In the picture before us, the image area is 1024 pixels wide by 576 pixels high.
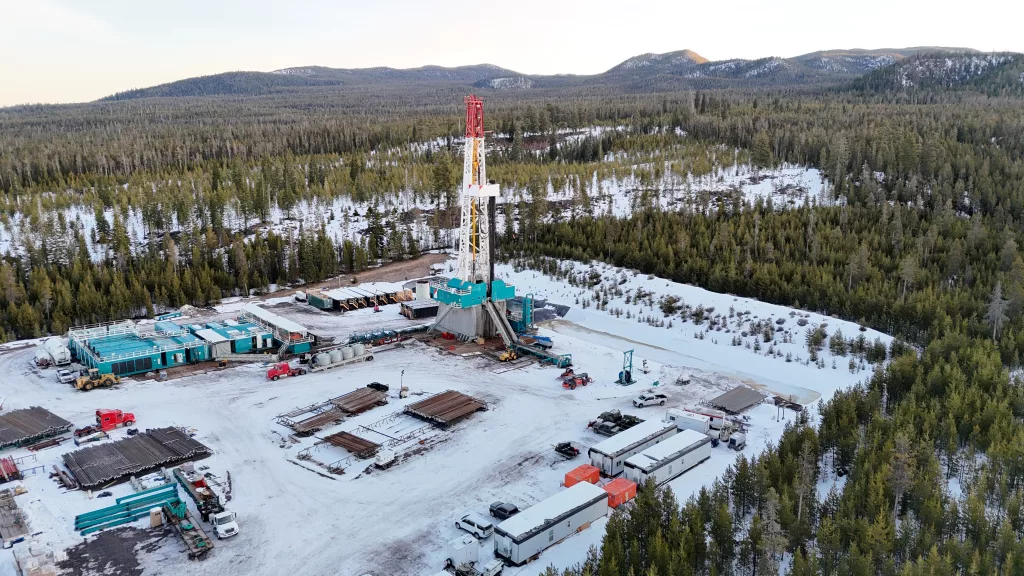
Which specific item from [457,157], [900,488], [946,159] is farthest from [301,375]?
[457,157]

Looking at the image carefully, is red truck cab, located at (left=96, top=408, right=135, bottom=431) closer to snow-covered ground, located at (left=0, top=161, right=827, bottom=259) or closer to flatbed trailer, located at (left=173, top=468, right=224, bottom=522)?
flatbed trailer, located at (left=173, top=468, right=224, bottom=522)

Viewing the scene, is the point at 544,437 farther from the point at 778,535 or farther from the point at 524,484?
the point at 778,535

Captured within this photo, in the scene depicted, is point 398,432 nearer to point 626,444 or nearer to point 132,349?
point 626,444

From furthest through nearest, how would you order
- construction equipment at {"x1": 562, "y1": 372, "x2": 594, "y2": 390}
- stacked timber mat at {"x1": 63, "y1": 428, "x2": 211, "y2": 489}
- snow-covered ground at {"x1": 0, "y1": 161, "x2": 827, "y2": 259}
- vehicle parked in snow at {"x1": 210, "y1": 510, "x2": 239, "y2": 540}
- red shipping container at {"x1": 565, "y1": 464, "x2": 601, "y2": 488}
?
1. snow-covered ground at {"x1": 0, "y1": 161, "x2": 827, "y2": 259}
2. construction equipment at {"x1": 562, "y1": 372, "x2": 594, "y2": 390}
3. stacked timber mat at {"x1": 63, "y1": 428, "x2": 211, "y2": 489}
4. red shipping container at {"x1": 565, "y1": 464, "x2": 601, "y2": 488}
5. vehicle parked in snow at {"x1": 210, "y1": 510, "x2": 239, "y2": 540}

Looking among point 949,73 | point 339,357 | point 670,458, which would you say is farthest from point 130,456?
point 949,73

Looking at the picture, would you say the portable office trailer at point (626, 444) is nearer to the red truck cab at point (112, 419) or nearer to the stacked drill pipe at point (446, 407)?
the stacked drill pipe at point (446, 407)

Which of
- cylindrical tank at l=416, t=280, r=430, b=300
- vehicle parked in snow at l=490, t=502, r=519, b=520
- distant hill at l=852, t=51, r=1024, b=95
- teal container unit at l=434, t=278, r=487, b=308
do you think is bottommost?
vehicle parked in snow at l=490, t=502, r=519, b=520

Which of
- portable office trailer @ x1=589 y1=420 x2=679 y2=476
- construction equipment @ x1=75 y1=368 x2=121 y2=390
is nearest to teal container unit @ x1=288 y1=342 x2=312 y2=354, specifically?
construction equipment @ x1=75 y1=368 x2=121 y2=390

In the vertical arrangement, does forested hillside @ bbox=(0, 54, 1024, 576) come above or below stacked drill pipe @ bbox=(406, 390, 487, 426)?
above
